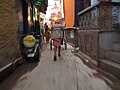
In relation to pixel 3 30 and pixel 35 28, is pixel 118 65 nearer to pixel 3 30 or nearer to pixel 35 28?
pixel 3 30

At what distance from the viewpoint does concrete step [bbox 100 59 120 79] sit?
8331 mm

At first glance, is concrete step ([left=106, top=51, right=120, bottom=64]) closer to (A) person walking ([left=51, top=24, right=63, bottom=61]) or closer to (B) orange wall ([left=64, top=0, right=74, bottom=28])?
(A) person walking ([left=51, top=24, right=63, bottom=61])

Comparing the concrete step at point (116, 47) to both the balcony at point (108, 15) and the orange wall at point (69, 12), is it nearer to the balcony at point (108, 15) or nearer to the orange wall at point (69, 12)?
the balcony at point (108, 15)

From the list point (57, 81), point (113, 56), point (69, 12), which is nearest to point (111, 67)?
point (113, 56)

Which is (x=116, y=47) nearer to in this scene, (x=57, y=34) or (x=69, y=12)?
(x=57, y=34)

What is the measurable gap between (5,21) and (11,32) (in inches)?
51.5

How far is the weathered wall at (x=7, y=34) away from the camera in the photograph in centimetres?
912

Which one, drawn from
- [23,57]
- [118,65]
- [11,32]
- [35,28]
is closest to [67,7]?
[35,28]

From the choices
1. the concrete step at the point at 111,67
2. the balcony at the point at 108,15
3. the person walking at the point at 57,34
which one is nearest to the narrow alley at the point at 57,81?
the concrete step at the point at 111,67

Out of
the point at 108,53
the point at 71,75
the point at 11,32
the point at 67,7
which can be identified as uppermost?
the point at 67,7

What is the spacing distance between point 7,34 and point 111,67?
360 centimetres

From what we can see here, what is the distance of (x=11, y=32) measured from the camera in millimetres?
10984

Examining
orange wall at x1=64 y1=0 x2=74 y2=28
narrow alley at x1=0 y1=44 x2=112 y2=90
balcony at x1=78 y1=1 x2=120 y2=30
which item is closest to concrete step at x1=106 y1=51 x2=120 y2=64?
narrow alley at x1=0 y1=44 x2=112 y2=90

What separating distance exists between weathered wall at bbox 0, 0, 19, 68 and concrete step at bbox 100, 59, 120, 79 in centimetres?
Answer: 311
